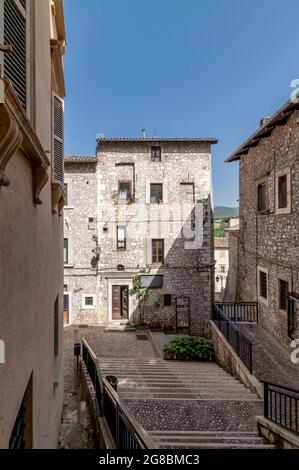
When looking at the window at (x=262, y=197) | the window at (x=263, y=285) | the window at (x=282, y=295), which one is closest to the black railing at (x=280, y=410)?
the window at (x=282, y=295)

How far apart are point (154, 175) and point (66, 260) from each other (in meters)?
7.20

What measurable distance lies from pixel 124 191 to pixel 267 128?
876 cm

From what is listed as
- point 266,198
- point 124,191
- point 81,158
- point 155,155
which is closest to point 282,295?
point 266,198

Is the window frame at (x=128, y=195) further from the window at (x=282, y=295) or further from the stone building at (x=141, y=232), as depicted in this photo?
the window at (x=282, y=295)

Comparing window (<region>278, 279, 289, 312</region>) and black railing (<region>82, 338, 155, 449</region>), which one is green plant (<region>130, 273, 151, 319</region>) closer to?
window (<region>278, 279, 289, 312</region>)

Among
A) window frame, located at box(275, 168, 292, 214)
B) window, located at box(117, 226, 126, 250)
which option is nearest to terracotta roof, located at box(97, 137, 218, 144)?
window, located at box(117, 226, 126, 250)

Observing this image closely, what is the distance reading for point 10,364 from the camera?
2203mm

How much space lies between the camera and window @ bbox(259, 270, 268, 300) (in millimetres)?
11587

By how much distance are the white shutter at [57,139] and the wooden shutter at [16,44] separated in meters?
2.35

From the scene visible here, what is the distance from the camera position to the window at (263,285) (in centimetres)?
1159

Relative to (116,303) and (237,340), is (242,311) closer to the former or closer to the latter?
(237,340)

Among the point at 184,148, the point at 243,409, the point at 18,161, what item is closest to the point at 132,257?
the point at 184,148

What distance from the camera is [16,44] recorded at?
268 cm

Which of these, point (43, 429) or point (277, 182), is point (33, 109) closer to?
point (43, 429)
